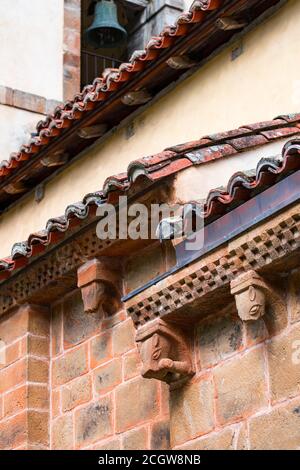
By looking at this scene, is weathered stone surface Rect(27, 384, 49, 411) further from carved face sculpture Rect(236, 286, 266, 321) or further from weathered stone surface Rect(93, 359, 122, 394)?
carved face sculpture Rect(236, 286, 266, 321)

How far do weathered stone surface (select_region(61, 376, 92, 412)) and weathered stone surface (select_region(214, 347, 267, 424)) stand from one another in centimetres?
154

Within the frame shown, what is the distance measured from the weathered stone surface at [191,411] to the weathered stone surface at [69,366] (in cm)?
131

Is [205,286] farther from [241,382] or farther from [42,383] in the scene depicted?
[42,383]

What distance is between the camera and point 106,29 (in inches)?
526

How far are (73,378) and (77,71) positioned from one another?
20.9 feet

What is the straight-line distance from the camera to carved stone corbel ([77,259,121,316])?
25.7 ft

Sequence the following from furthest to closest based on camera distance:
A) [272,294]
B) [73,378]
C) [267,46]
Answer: [267,46] < [73,378] < [272,294]

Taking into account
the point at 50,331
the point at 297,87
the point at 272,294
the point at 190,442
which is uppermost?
the point at 297,87

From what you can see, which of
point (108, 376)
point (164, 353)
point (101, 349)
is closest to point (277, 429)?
point (164, 353)

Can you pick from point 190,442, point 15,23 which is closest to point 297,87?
point 190,442

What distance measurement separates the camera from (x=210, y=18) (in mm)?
8984

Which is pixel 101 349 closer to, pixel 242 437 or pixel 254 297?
pixel 242 437

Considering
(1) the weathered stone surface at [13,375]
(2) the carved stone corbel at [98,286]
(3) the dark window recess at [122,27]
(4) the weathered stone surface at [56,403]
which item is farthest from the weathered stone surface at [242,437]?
(3) the dark window recess at [122,27]

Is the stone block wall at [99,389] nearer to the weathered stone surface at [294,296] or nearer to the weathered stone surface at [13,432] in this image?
the weathered stone surface at [13,432]
